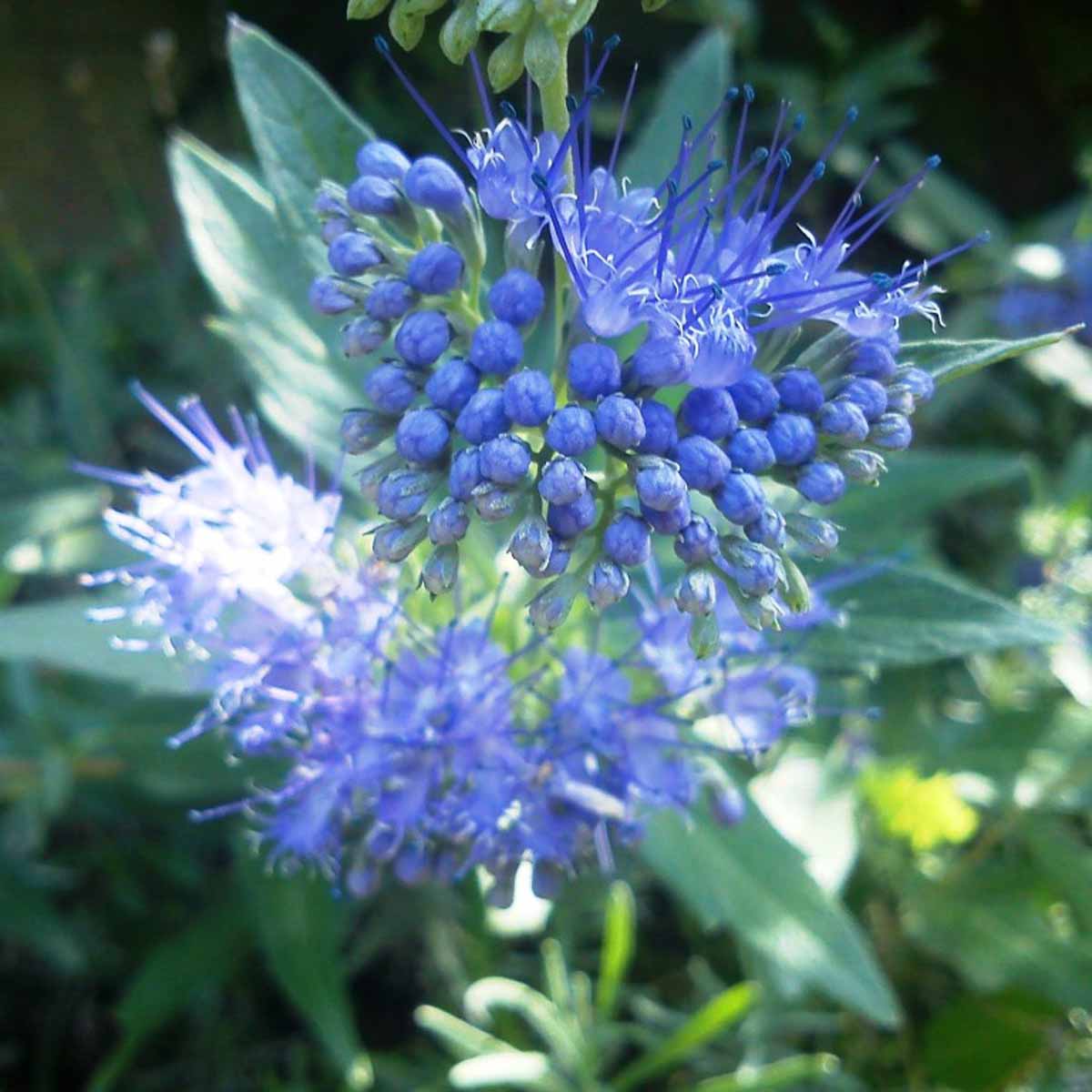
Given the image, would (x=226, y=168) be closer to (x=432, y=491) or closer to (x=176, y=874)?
(x=432, y=491)

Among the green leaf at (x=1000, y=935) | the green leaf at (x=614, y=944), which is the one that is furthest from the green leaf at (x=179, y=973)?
the green leaf at (x=1000, y=935)

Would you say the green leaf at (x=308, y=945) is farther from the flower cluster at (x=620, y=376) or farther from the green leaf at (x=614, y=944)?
the flower cluster at (x=620, y=376)

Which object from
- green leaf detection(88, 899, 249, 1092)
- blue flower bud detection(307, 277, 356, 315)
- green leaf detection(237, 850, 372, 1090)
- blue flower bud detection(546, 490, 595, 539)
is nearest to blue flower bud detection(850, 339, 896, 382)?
blue flower bud detection(546, 490, 595, 539)

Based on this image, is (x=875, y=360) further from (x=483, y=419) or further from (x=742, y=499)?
(x=483, y=419)

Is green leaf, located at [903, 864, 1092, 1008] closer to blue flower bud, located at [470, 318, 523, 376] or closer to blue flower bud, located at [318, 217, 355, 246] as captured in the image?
blue flower bud, located at [470, 318, 523, 376]

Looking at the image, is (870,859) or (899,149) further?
(899,149)

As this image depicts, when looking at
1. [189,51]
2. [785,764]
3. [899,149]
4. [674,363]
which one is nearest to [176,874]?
[785,764]

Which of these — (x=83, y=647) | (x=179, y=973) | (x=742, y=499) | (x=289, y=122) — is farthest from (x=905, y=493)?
(x=179, y=973)
